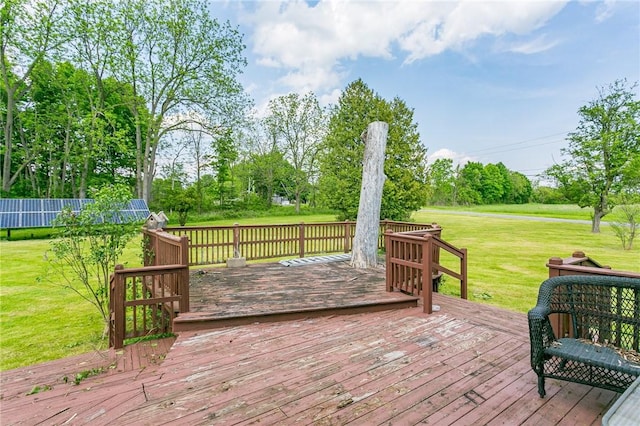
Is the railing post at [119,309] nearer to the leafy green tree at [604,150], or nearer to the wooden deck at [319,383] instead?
the wooden deck at [319,383]

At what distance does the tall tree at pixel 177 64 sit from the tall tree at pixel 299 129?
713 cm

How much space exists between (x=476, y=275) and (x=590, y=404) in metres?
6.37

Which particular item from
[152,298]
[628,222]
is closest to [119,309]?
[152,298]

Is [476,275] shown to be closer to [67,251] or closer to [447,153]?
[67,251]

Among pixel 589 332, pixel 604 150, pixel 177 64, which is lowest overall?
pixel 589 332

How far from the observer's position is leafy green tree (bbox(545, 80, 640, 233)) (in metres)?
15.9

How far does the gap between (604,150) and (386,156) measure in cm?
1317

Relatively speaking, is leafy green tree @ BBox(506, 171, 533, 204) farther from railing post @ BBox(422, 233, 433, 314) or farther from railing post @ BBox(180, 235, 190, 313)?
railing post @ BBox(180, 235, 190, 313)

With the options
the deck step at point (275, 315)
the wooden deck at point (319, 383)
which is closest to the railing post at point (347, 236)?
the deck step at point (275, 315)

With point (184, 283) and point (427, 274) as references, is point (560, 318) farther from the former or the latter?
point (184, 283)

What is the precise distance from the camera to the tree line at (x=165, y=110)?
1316 centimetres

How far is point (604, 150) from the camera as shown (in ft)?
53.5

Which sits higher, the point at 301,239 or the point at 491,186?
A: the point at 491,186

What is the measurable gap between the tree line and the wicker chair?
32.0 ft
